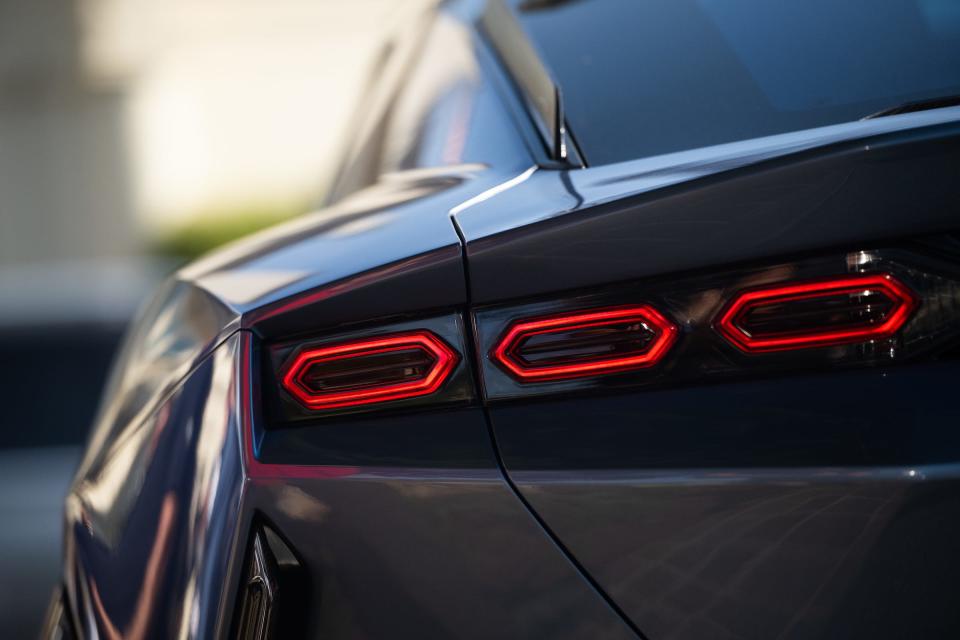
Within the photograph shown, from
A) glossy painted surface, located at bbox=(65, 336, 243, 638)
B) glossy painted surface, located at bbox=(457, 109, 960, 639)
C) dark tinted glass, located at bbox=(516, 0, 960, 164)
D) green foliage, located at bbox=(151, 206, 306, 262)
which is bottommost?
green foliage, located at bbox=(151, 206, 306, 262)

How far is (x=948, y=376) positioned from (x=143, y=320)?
4.12 ft

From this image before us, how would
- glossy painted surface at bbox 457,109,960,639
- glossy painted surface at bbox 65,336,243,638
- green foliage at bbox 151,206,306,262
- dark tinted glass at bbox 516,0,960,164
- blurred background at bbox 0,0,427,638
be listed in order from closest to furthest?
1. glossy painted surface at bbox 457,109,960,639
2. glossy painted surface at bbox 65,336,243,638
3. dark tinted glass at bbox 516,0,960,164
4. green foliage at bbox 151,206,306,262
5. blurred background at bbox 0,0,427,638

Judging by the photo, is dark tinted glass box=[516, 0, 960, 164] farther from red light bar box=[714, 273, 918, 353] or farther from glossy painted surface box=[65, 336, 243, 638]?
glossy painted surface box=[65, 336, 243, 638]

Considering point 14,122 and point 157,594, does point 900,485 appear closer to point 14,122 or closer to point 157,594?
point 157,594

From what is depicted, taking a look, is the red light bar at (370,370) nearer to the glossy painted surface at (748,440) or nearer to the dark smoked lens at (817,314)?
the glossy painted surface at (748,440)

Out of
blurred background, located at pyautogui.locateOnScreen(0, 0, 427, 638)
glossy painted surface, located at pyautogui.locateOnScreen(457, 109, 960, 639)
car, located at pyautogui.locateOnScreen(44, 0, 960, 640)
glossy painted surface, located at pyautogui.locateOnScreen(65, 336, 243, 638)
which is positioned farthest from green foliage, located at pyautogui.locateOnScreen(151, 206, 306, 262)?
glossy painted surface, located at pyautogui.locateOnScreen(457, 109, 960, 639)

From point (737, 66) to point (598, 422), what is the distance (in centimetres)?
79

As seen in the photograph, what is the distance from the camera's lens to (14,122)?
20641mm

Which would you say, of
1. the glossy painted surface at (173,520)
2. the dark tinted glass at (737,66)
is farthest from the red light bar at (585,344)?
the dark tinted glass at (737,66)

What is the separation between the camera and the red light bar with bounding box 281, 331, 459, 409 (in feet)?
4.03

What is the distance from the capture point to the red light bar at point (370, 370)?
48.4 inches

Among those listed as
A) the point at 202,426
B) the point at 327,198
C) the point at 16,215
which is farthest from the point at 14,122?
the point at 202,426

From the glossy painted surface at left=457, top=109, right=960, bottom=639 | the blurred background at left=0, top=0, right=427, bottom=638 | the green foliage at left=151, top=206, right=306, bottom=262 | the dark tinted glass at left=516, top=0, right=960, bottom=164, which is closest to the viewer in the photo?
the glossy painted surface at left=457, top=109, right=960, bottom=639

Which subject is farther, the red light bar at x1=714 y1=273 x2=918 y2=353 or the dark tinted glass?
the dark tinted glass
